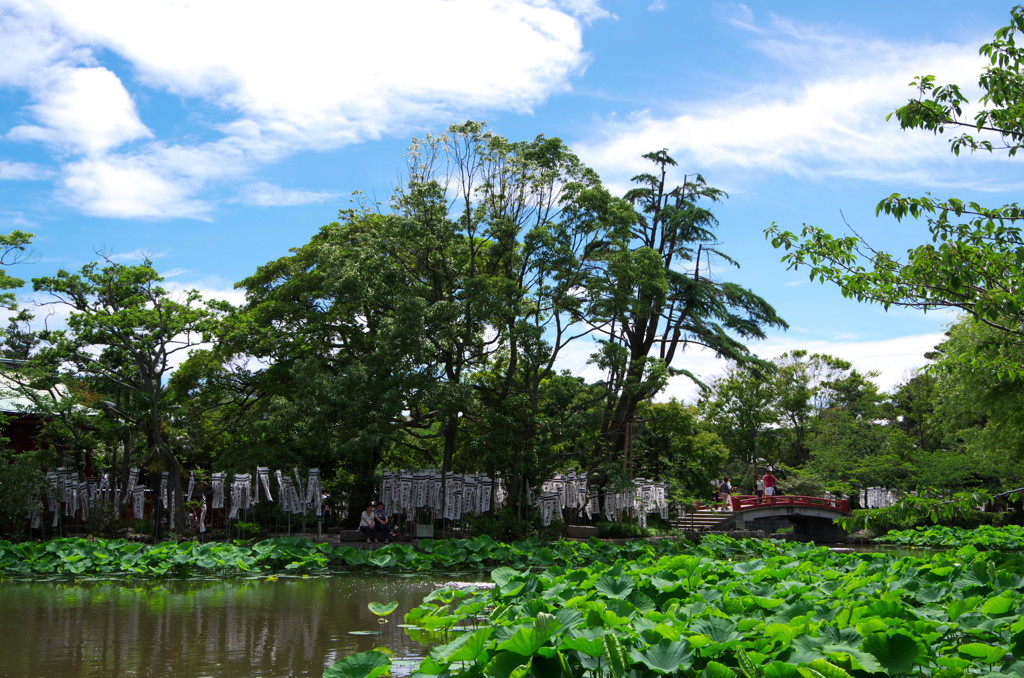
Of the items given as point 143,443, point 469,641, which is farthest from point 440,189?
point 469,641

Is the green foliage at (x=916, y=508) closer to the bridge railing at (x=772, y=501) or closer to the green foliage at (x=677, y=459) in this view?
the green foliage at (x=677, y=459)

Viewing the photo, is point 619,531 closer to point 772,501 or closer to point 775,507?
point 772,501

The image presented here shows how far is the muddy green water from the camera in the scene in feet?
22.4

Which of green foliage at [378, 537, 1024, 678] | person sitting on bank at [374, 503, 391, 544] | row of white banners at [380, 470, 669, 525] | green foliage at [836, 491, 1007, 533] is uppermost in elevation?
green foliage at [836, 491, 1007, 533]

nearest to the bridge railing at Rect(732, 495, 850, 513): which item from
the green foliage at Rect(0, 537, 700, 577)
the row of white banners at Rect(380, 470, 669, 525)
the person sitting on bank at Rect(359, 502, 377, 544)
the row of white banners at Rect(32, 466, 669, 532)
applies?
the row of white banners at Rect(380, 470, 669, 525)

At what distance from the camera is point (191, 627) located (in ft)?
28.2

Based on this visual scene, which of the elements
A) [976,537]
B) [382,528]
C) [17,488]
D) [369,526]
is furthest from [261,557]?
[976,537]

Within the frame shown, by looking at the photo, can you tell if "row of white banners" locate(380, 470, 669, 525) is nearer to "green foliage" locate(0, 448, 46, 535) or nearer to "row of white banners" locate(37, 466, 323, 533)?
"row of white banners" locate(37, 466, 323, 533)

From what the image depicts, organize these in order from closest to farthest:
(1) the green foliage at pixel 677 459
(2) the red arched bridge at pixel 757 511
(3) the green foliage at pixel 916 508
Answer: (3) the green foliage at pixel 916 508 → (1) the green foliage at pixel 677 459 → (2) the red arched bridge at pixel 757 511

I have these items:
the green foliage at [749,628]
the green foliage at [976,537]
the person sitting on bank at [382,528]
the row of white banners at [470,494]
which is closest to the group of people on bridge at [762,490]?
the green foliage at [976,537]

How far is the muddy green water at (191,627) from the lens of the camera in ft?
22.4

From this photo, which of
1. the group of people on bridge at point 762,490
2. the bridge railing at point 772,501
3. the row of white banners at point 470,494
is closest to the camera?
the row of white banners at point 470,494

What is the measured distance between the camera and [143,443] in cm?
2294

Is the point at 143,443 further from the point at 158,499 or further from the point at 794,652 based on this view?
the point at 794,652
